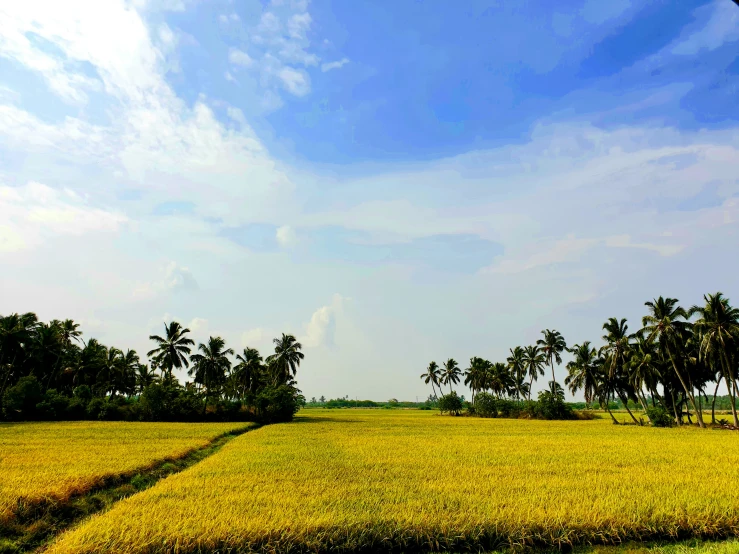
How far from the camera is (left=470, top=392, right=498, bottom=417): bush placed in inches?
3328

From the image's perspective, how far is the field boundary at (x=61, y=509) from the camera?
1073 centimetres

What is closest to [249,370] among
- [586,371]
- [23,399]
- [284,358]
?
[284,358]

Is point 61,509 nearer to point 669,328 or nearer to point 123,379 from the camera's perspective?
point 669,328

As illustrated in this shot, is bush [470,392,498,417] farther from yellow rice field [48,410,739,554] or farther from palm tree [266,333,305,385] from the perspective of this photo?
yellow rice field [48,410,739,554]

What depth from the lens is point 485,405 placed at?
3356 inches

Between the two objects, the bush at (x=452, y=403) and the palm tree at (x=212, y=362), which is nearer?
the palm tree at (x=212, y=362)

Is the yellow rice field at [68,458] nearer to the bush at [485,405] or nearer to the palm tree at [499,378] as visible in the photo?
the bush at [485,405]

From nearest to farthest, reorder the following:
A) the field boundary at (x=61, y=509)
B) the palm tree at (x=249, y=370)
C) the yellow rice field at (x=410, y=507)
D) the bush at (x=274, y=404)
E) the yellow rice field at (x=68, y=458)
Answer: the yellow rice field at (x=410, y=507) → the field boundary at (x=61, y=509) → the yellow rice field at (x=68, y=458) → the bush at (x=274, y=404) → the palm tree at (x=249, y=370)

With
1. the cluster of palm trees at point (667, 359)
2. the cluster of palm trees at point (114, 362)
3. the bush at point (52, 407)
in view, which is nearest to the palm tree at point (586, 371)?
the cluster of palm trees at point (667, 359)

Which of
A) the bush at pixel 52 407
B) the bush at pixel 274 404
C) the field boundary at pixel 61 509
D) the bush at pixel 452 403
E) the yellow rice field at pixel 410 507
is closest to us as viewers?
the yellow rice field at pixel 410 507

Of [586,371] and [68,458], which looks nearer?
[68,458]

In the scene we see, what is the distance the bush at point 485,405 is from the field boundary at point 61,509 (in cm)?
7369

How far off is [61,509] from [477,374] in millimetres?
97746

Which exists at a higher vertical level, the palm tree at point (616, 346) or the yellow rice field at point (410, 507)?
the palm tree at point (616, 346)
